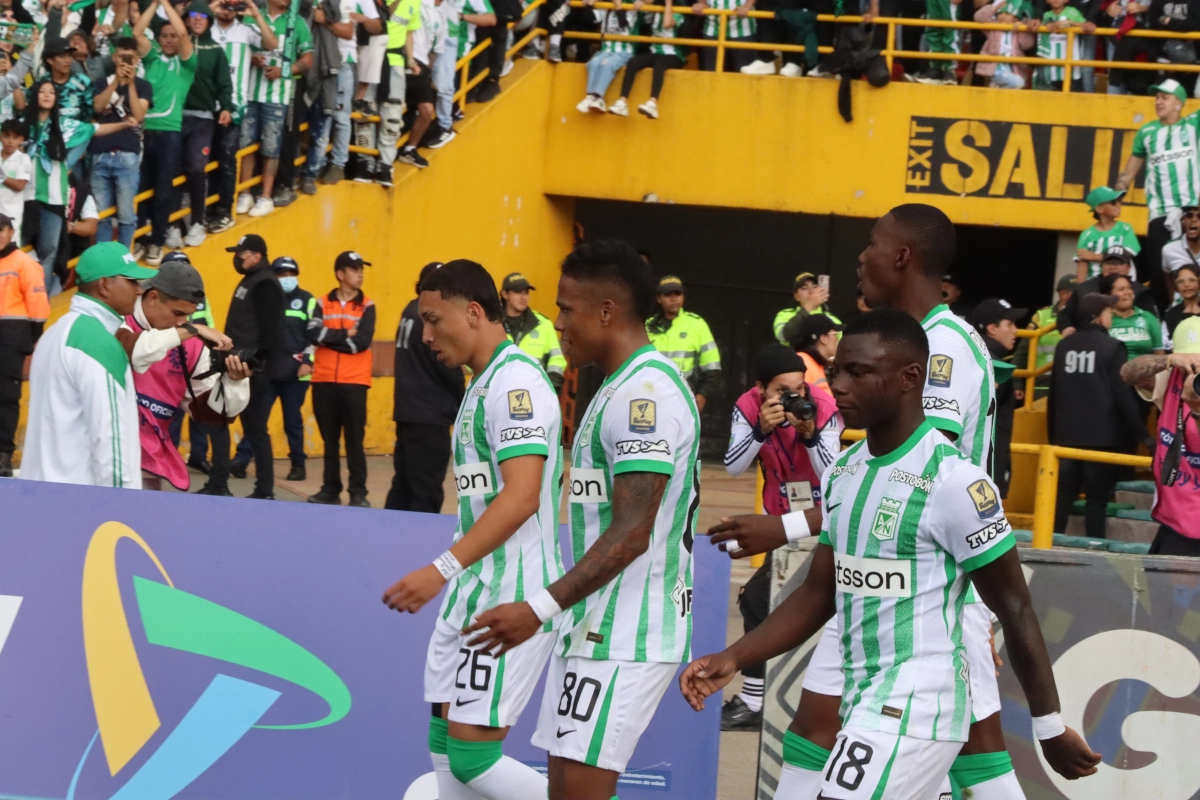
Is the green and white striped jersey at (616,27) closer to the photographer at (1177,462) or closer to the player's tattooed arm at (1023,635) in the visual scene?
the photographer at (1177,462)

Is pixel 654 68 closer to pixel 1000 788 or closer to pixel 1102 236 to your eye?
pixel 1102 236

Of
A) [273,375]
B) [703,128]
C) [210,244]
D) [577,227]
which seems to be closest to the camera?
[273,375]

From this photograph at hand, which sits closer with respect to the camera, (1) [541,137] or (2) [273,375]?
(2) [273,375]

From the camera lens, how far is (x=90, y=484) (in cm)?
669

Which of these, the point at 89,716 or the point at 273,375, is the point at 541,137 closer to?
the point at 273,375

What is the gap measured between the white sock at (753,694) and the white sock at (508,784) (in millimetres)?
2873

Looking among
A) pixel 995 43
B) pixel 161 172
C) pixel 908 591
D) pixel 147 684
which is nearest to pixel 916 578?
pixel 908 591

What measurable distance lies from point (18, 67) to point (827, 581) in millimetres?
11413

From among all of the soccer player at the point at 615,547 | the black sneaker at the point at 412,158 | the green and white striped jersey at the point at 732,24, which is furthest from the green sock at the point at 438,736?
the green and white striped jersey at the point at 732,24

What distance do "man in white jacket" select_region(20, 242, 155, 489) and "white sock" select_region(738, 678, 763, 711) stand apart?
124 inches

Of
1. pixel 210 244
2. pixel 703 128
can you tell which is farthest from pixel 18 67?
pixel 703 128

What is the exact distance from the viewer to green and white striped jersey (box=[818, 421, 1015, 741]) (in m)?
4.12

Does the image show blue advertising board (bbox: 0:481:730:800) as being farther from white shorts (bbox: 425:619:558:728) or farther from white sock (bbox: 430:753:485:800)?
white shorts (bbox: 425:619:558:728)

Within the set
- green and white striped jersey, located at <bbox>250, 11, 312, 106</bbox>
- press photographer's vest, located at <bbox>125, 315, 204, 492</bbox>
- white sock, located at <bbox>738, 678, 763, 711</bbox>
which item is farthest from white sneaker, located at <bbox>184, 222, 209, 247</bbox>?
white sock, located at <bbox>738, 678, 763, 711</bbox>
